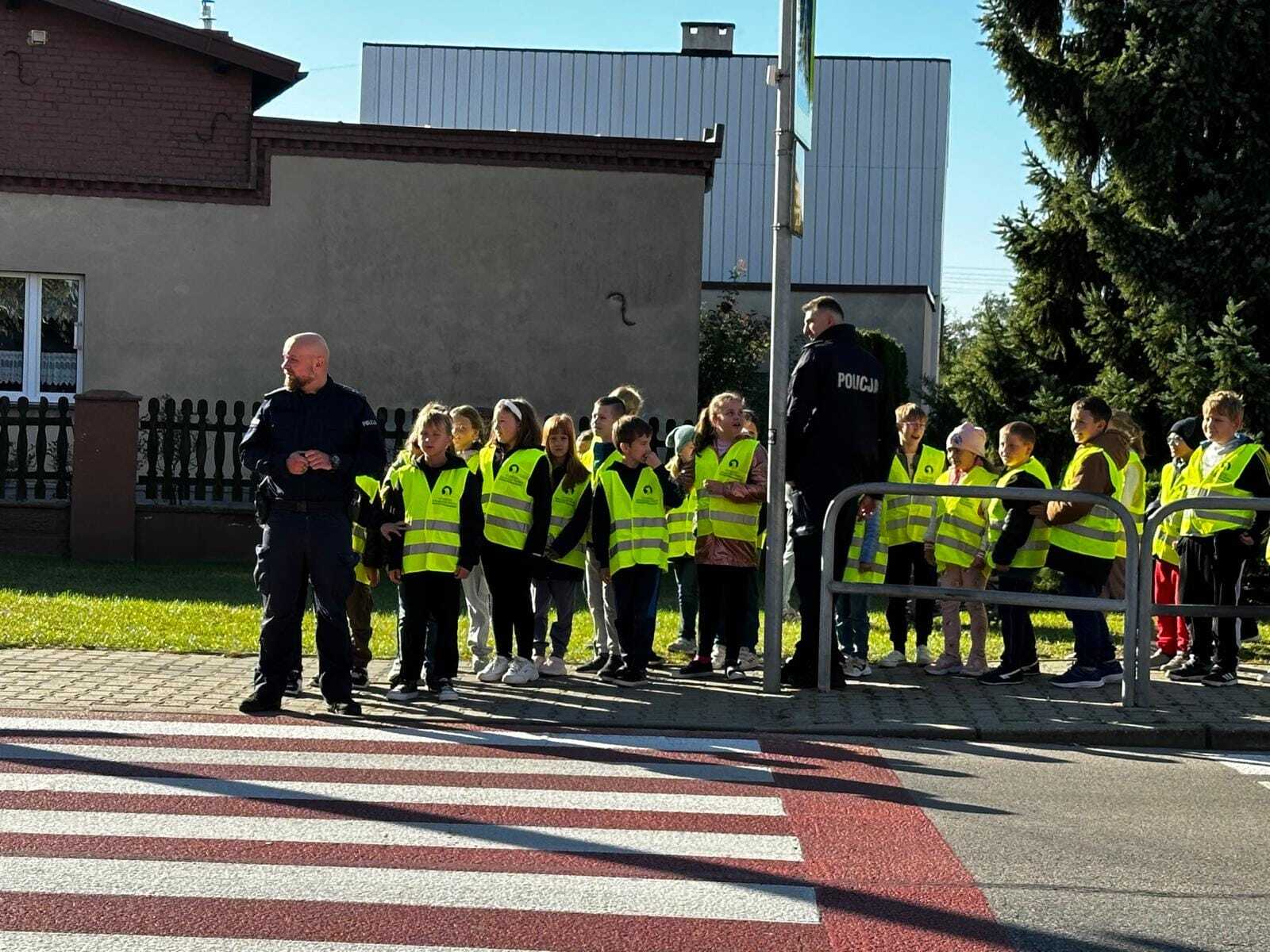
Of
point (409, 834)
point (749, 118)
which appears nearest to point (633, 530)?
point (409, 834)

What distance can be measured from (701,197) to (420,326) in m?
4.16

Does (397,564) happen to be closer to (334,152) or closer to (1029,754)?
(1029,754)

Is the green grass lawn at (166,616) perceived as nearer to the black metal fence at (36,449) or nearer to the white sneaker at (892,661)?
the white sneaker at (892,661)

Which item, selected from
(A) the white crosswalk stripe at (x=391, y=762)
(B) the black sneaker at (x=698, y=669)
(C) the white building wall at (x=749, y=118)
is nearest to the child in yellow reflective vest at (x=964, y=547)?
(B) the black sneaker at (x=698, y=669)

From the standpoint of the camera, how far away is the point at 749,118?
36.9 m

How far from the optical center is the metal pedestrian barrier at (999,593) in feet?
30.7

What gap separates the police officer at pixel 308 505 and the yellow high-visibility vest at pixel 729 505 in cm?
246

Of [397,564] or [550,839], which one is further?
[397,564]

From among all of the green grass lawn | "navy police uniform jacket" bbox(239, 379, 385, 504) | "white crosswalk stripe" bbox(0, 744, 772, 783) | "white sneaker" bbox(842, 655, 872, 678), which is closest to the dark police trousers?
"navy police uniform jacket" bbox(239, 379, 385, 504)

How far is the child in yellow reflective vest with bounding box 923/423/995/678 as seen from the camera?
10625 mm

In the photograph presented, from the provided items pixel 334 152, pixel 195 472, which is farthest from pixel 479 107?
pixel 195 472

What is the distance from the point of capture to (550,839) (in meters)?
6.21

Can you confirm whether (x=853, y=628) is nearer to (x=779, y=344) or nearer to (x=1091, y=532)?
(x=1091, y=532)

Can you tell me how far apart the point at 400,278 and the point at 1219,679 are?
14196mm
